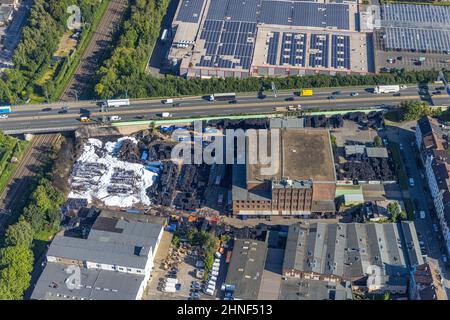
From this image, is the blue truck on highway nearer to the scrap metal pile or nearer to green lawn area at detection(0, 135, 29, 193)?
green lawn area at detection(0, 135, 29, 193)

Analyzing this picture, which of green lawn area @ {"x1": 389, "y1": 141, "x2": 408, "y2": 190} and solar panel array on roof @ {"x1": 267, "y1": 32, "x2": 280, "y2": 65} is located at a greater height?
solar panel array on roof @ {"x1": 267, "y1": 32, "x2": 280, "y2": 65}

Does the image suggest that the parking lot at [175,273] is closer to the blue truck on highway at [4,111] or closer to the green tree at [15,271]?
the green tree at [15,271]

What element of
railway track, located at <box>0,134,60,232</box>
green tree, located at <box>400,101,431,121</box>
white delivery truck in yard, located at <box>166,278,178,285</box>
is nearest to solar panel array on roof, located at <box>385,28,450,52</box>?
green tree, located at <box>400,101,431,121</box>

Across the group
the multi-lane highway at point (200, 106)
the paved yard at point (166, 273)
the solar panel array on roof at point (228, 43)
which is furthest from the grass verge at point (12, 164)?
the solar panel array on roof at point (228, 43)

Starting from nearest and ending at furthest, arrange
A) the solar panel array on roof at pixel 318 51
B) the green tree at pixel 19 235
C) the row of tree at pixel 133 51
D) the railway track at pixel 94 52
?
the green tree at pixel 19 235
the row of tree at pixel 133 51
the solar panel array on roof at pixel 318 51
the railway track at pixel 94 52

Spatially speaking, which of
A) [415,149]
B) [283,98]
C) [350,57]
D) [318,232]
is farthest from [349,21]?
[318,232]

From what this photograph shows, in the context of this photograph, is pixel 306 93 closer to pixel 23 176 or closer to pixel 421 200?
pixel 421 200

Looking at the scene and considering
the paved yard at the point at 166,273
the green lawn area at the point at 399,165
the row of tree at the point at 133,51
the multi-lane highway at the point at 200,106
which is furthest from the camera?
the row of tree at the point at 133,51
